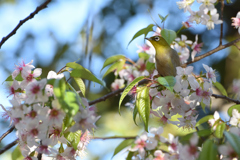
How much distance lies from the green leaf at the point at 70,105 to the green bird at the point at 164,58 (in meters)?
1.06

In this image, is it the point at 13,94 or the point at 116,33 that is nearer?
the point at 13,94

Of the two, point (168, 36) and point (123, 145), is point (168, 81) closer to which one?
point (168, 36)

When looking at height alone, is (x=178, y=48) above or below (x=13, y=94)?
below

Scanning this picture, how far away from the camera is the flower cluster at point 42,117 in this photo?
105 cm

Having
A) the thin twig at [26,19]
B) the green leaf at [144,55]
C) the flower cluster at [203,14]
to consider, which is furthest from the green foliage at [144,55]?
the thin twig at [26,19]

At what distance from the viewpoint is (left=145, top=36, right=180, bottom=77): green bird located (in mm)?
1960

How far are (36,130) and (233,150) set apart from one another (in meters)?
0.74

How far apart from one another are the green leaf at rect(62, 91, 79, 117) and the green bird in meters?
1.06

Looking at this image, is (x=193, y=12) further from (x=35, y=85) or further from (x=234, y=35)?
(x=234, y=35)

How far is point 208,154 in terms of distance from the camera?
2.84 feet

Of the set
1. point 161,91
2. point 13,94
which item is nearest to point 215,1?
point 161,91

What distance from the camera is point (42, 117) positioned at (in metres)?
1.06

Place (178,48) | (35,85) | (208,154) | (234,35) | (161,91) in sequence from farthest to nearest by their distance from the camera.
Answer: (234,35) < (178,48) < (161,91) < (35,85) < (208,154)

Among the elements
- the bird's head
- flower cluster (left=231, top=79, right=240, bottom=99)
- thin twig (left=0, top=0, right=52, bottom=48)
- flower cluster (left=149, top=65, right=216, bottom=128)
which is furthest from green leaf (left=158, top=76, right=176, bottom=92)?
flower cluster (left=231, top=79, right=240, bottom=99)
